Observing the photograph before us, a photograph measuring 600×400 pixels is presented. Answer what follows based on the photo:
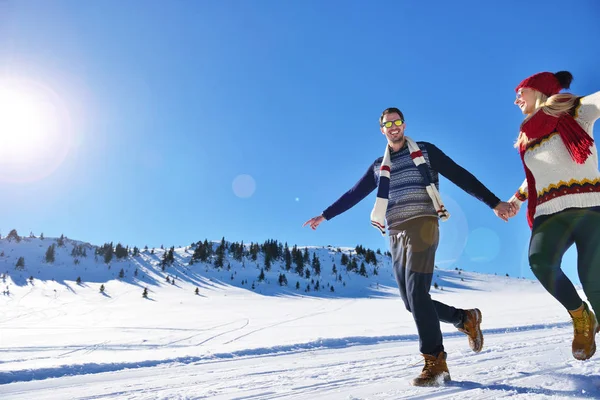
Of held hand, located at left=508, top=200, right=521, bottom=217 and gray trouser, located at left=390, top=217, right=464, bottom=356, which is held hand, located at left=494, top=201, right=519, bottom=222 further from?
gray trouser, located at left=390, top=217, right=464, bottom=356

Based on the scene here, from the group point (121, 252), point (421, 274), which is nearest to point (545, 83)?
point (421, 274)

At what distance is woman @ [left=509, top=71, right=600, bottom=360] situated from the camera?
6.69ft

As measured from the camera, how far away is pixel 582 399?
1660 mm

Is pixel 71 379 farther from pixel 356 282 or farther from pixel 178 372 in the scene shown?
pixel 356 282

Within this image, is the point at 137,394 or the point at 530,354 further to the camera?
the point at 530,354

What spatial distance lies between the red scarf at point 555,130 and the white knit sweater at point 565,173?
50 mm

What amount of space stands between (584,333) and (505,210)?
0.97 m

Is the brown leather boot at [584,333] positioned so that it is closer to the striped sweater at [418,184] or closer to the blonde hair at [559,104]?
the striped sweater at [418,184]

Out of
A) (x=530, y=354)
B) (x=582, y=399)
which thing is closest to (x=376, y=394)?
(x=582, y=399)

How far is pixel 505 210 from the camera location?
2.71 meters

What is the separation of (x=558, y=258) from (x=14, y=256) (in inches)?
3543

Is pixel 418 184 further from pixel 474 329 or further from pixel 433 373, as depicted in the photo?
pixel 433 373

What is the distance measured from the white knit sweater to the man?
0.47m

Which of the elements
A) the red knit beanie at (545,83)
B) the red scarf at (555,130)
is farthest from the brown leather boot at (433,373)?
the red knit beanie at (545,83)
